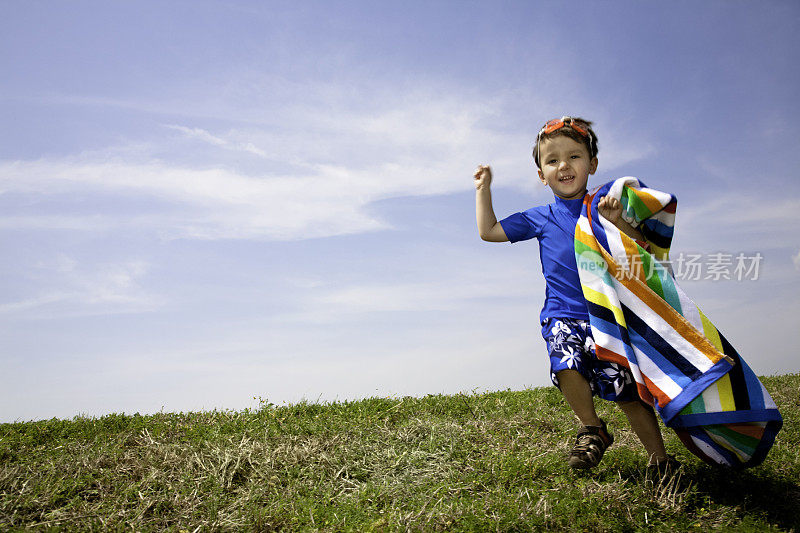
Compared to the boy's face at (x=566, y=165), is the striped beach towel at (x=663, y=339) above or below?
below

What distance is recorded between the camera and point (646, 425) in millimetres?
4207

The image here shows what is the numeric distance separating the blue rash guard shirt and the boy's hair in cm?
41

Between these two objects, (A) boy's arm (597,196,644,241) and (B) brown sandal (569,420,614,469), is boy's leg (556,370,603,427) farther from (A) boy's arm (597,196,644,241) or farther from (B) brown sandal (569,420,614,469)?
(A) boy's arm (597,196,644,241)

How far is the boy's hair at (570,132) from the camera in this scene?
14.2 ft

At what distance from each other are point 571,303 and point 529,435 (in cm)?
181

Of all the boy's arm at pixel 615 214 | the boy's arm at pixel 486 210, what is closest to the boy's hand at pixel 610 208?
the boy's arm at pixel 615 214

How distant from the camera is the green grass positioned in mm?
3828

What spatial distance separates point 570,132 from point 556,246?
88cm

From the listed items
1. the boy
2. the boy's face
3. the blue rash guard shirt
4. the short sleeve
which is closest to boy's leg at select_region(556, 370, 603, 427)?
the boy

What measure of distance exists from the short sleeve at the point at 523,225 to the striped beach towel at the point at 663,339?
0.37 metres

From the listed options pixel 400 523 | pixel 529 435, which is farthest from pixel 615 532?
pixel 529 435

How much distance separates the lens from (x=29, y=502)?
13.5 feet

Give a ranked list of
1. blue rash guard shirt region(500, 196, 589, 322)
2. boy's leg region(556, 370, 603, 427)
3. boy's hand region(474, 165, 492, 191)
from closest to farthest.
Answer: boy's leg region(556, 370, 603, 427) < blue rash guard shirt region(500, 196, 589, 322) < boy's hand region(474, 165, 492, 191)

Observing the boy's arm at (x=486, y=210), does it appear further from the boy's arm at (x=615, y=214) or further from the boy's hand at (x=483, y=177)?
the boy's arm at (x=615, y=214)
